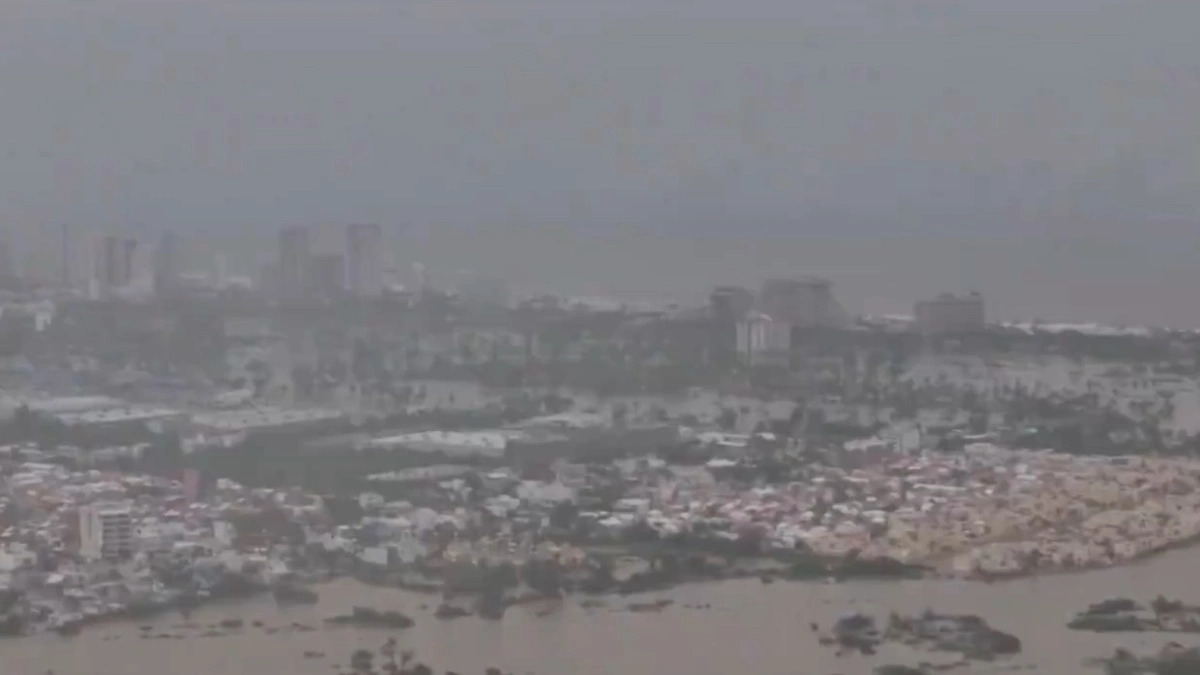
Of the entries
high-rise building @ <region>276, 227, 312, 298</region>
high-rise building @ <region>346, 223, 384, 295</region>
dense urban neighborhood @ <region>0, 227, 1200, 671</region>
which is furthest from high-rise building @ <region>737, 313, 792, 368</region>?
high-rise building @ <region>276, 227, 312, 298</region>

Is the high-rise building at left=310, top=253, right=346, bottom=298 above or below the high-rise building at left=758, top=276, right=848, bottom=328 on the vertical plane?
above

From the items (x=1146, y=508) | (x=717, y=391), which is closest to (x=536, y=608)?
(x=717, y=391)

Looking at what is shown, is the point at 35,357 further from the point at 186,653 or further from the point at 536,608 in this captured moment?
the point at 536,608

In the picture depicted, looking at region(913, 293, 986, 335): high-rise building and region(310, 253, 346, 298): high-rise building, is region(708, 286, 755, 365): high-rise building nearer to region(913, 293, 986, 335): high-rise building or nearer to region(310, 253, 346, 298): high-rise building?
region(913, 293, 986, 335): high-rise building

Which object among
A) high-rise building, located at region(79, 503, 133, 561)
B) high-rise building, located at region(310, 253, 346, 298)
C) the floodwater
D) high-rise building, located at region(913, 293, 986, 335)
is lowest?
the floodwater

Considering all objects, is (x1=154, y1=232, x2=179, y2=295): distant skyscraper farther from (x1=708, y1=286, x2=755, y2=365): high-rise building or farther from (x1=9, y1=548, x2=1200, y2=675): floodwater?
(x1=708, y1=286, x2=755, y2=365): high-rise building

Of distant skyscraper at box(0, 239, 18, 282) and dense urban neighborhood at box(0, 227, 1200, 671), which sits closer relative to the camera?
dense urban neighborhood at box(0, 227, 1200, 671)

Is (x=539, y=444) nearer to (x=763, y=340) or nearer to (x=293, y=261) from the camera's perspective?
(x=763, y=340)

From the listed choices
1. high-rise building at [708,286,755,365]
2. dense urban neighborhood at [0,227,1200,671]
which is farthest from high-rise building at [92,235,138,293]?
high-rise building at [708,286,755,365]
